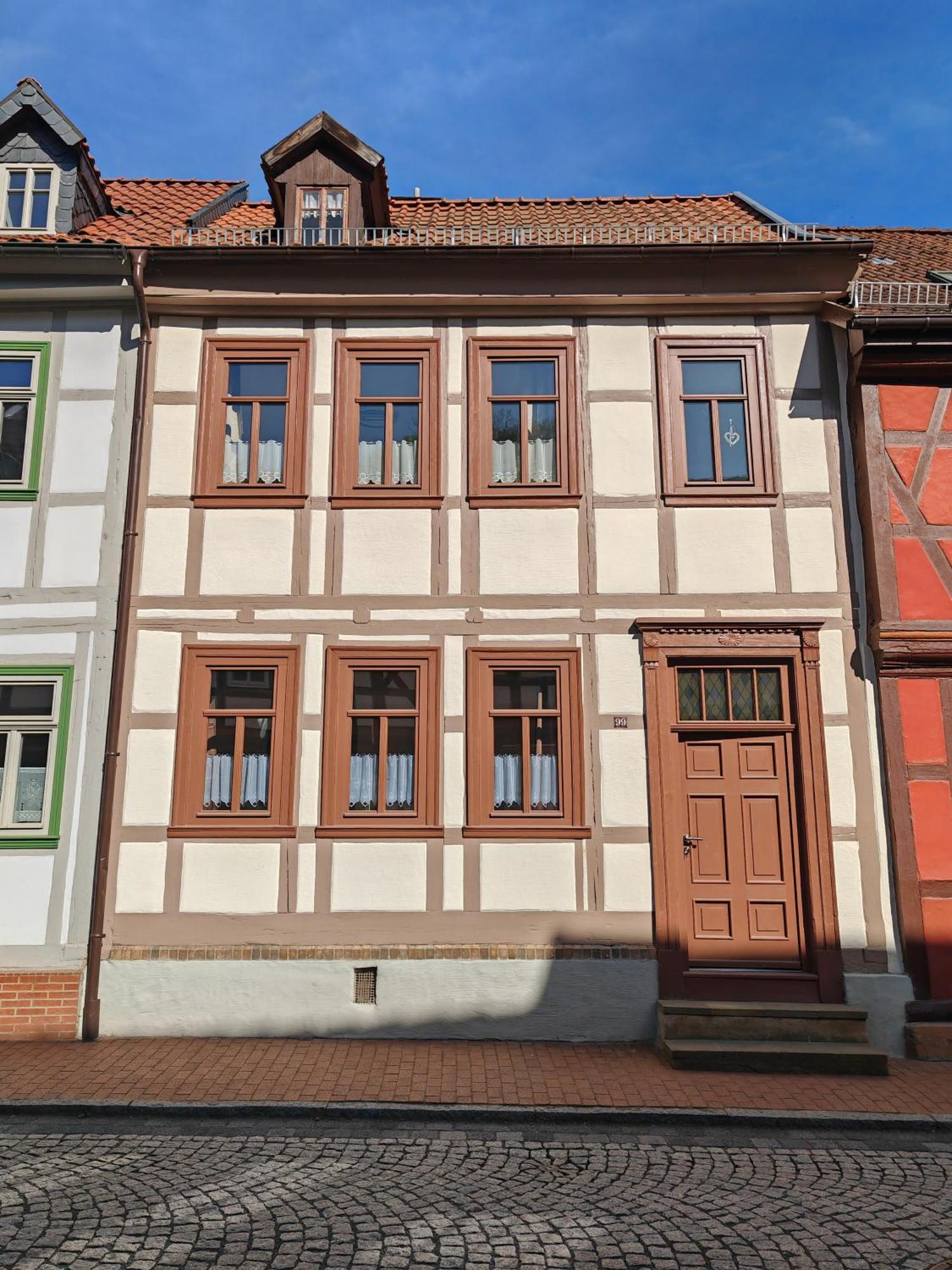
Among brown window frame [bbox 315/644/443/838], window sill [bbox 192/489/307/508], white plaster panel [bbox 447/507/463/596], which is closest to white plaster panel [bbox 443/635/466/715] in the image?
brown window frame [bbox 315/644/443/838]

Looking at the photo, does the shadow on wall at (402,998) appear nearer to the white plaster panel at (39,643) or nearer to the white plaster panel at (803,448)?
the white plaster panel at (39,643)

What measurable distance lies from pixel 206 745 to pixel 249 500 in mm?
2384

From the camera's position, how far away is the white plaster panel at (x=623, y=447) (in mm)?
9281

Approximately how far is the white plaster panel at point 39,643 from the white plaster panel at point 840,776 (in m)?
7.05

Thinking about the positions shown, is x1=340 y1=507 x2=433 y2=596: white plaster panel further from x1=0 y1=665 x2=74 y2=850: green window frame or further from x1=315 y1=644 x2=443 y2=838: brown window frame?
x1=0 y1=665 x2=74 y2=850: green window frame

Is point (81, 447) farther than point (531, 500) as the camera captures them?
Yes

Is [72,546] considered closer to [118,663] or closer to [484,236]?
[118,663]

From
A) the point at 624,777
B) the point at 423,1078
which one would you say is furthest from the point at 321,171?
the point at 423,1078

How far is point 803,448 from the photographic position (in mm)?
9320

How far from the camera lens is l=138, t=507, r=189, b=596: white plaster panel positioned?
358 inches

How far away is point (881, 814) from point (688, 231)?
6.14 meters

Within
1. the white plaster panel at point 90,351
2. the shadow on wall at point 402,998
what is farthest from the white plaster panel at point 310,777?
the white plaster panel at point 90,351

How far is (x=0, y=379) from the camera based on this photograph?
377 inches

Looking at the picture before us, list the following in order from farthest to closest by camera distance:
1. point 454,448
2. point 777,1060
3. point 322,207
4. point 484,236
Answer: point 322,207
point 484,236
point 454,448
point 777,1060
